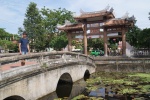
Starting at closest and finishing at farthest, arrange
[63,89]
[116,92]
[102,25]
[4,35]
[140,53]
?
1. [116,92]
2. [63,89]
3. [102,25]
4. [140,53]
5. [4,35]

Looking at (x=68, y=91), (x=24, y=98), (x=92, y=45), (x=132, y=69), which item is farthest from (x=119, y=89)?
(x=92, y=45)

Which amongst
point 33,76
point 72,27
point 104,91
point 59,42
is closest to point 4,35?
point 59,42

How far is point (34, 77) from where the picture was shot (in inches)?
382

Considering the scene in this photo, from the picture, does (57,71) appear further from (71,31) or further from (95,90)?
(71,31)

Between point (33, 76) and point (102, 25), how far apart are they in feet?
52.7

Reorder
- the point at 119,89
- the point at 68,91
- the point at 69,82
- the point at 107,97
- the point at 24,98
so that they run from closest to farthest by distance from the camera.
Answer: the point at 24,98
the point at 107,97
the point at 119,89
the point at 68,91
the point at 69,82

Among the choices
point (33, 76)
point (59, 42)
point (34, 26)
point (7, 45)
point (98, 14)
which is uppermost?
point (34, 26)

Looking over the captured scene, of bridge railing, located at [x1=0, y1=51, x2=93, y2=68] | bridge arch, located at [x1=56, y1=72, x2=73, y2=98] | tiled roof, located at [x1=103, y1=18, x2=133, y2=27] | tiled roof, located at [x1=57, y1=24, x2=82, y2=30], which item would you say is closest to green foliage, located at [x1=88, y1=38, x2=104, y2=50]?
tiled roof, located at [x1=57, y1=24, x2=82, y2=30]

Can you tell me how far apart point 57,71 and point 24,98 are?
3.74 m

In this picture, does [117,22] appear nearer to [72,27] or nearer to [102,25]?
[102,25]

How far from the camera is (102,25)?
24.4 meters

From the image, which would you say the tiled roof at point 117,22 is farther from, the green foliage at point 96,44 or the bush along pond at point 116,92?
the green foliage at point 96,44

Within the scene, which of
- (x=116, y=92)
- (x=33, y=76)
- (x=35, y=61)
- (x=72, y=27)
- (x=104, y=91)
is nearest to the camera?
(x=33, y=76)

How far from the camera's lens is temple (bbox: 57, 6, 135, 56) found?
2360 cm
